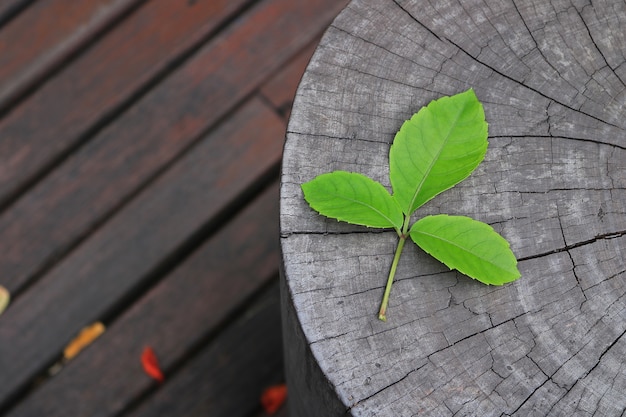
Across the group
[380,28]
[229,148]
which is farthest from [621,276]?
[229,148]

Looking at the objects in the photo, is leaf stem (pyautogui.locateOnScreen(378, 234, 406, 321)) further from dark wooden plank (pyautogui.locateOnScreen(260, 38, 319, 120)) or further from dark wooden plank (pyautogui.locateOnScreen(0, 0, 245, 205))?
dark wooden plank (pyautogui.locateOnScreen(0, 0, 245, 205))

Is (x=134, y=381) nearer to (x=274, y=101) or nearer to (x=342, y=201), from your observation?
(x=274, y=101)

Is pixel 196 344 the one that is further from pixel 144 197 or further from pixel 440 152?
pixel 440 152

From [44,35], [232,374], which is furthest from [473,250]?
[44,35]

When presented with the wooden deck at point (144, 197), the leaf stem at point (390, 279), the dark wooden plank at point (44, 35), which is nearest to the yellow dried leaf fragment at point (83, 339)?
the wooden deck at point (144, 197)

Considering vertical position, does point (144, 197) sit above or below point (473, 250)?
above

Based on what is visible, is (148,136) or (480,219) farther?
(148,136)

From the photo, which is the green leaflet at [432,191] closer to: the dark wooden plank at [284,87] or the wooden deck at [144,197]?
the wooden deck at [144,197]

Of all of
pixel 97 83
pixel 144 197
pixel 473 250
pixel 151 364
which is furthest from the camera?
pixel 97 83
